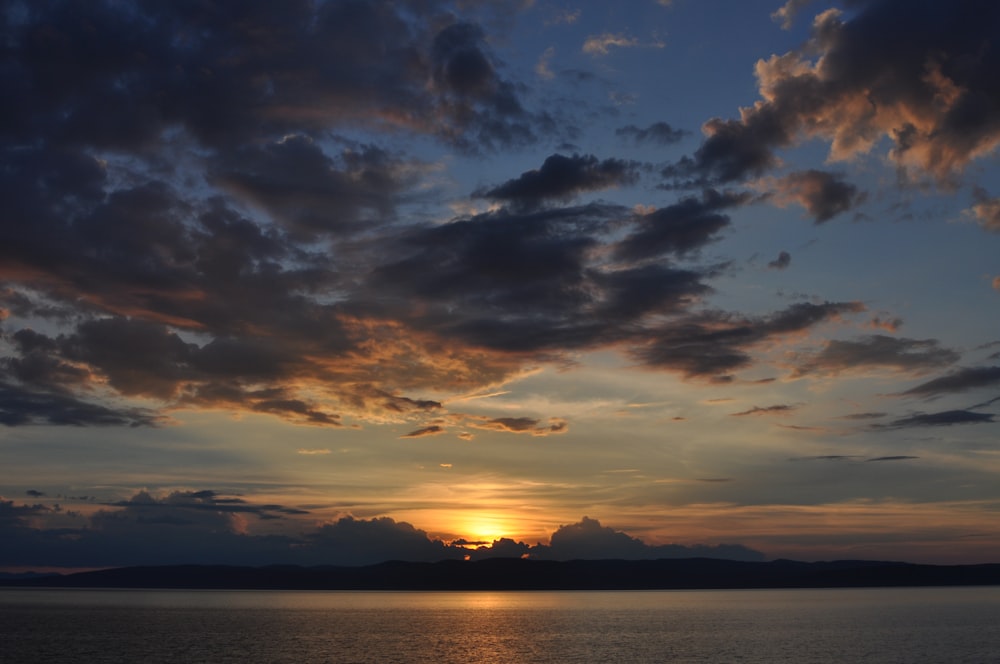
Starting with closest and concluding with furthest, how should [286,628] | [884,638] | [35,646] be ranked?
[35,646] → [884,638] → [286,628]

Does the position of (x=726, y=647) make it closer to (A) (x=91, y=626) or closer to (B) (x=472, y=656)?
(B) (x=472, y=656)

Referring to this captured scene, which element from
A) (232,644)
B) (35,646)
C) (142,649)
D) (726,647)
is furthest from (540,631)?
(35,646)

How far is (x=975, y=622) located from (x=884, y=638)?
63.4 m

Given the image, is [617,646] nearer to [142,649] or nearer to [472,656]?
[472,656]

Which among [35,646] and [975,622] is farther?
[975,622]

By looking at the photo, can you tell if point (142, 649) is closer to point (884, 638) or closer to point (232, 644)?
point (232, 644)

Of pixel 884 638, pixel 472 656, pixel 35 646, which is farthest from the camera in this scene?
pixel 884 638

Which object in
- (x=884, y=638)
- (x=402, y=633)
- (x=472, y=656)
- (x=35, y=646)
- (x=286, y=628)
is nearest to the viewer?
(x=472, y=656)

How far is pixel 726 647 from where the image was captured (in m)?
126

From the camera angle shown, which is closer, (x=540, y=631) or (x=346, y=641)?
(x=346, y=641)

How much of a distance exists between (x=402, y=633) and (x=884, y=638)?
91.2 metres

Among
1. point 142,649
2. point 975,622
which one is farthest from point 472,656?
point 975,622

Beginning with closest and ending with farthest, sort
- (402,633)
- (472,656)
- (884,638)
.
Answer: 1. (472,656)
2. (884,638)
3. (402,633)

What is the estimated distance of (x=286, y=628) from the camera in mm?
181000
